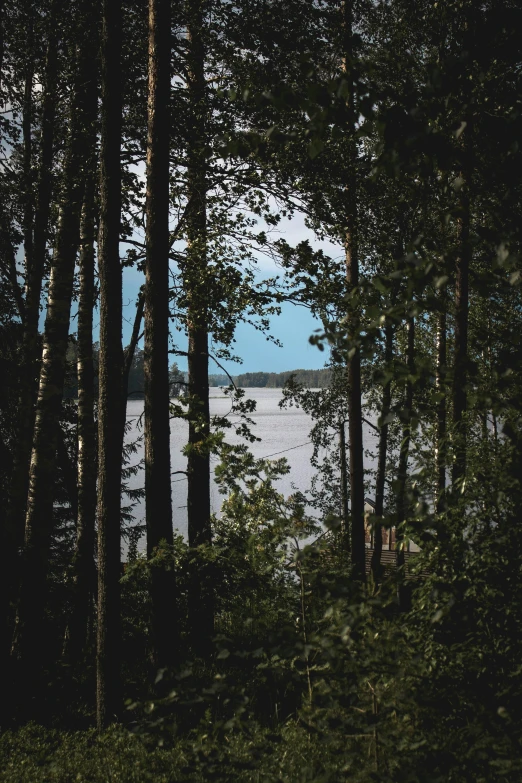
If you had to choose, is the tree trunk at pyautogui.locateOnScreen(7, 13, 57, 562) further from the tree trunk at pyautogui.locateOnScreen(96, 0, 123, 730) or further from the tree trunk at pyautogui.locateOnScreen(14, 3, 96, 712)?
the tree trunk at pyautogui.locateOnScreen(96, 0, 123, 730)

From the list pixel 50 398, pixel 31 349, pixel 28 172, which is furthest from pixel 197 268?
pixel 28 172

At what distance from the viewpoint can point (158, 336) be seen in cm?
651

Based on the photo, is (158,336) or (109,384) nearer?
(109,384)

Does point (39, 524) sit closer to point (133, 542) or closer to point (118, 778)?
point (118, 778)

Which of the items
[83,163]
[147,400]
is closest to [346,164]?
[83,163]

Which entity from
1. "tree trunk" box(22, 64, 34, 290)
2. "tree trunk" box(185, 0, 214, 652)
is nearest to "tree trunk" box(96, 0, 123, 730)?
"tree trunk" box(185, 0, 214, 652)

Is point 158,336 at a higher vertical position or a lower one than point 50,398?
higher

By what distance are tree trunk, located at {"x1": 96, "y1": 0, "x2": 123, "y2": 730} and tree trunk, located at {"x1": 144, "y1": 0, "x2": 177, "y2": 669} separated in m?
0.33

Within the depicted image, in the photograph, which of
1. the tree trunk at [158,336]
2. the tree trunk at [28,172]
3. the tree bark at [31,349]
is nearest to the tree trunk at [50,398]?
the tree bark at [31,349]

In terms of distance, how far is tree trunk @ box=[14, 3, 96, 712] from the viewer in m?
7.59

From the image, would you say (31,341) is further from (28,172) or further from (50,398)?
(28,172)

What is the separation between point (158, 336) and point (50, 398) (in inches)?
79.3

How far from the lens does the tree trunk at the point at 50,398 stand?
7594 mm

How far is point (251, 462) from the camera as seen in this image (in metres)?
6.63
